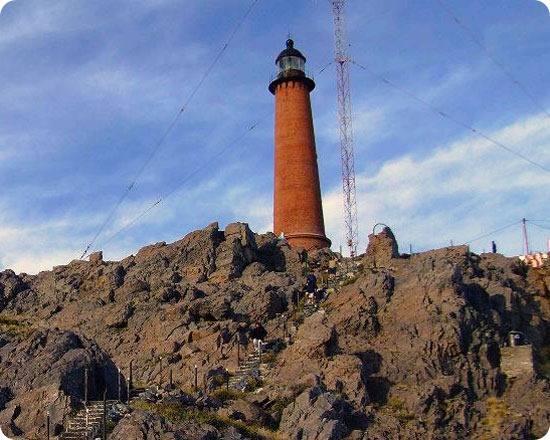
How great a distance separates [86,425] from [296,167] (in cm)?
3494

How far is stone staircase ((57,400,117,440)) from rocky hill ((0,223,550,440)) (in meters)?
0.43

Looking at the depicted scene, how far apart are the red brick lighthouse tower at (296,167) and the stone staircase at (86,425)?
31.0 m

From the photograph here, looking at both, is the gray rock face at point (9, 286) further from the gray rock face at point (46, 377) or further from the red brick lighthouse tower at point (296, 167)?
the red brick lighthouse tower at point (296, 167)

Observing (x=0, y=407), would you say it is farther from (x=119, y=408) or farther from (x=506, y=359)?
(x=506, y=359)

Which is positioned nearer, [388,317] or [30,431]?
[30,431]

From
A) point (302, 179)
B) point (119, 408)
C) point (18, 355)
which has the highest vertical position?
point (302, 179)

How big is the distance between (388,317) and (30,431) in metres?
15.9

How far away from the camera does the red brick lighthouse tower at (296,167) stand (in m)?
53.5

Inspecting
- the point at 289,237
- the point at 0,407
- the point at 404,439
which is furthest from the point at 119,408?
the point at 289,237

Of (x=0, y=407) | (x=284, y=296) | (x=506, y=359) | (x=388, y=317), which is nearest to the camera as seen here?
(x=0, y=407)

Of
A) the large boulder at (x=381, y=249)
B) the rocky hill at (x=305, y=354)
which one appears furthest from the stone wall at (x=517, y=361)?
the large boulder at (x=381, y=249)

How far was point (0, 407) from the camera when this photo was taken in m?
24.7

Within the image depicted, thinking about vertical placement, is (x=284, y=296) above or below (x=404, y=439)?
above

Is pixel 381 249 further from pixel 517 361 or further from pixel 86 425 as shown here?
pixel 86 425
